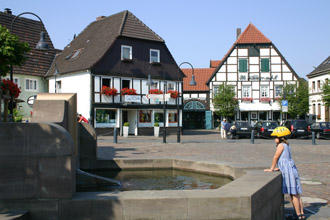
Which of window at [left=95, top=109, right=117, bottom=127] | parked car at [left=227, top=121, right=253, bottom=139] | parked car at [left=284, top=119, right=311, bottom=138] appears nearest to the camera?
parked car at [left=227, top=121, right=253, bottom=139]

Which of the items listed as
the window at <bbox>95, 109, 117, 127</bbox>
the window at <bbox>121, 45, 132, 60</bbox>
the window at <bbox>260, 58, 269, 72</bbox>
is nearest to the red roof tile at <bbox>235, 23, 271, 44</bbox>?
the window at <bbox>260, 58, 269, 72</bbox>

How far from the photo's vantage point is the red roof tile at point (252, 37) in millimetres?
49250

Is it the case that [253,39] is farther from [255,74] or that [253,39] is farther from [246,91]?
[246,91]

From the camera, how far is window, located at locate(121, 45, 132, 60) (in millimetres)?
35125

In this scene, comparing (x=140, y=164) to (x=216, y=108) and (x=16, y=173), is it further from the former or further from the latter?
(x=216, y=108)

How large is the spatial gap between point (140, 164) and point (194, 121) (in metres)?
44.5

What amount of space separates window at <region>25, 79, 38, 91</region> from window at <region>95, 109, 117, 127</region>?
8.64 meters

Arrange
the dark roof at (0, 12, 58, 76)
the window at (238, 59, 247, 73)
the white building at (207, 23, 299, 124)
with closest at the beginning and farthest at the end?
the dark roof at (0, 12, 58, 76), the white building at (207, 23, 299, 124), the window at (238, 59, 247, 73)

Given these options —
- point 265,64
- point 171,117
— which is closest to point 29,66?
point 171,117

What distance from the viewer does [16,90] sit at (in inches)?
374

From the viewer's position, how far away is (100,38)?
120 ft

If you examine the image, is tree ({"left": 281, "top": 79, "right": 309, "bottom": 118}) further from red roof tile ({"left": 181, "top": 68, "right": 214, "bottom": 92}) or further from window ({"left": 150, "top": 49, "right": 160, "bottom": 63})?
window ({"left": 150, "top": 49, "right": 160, "bottom": 63})

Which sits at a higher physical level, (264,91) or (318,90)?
(318,90)

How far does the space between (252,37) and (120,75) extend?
74.0ft
